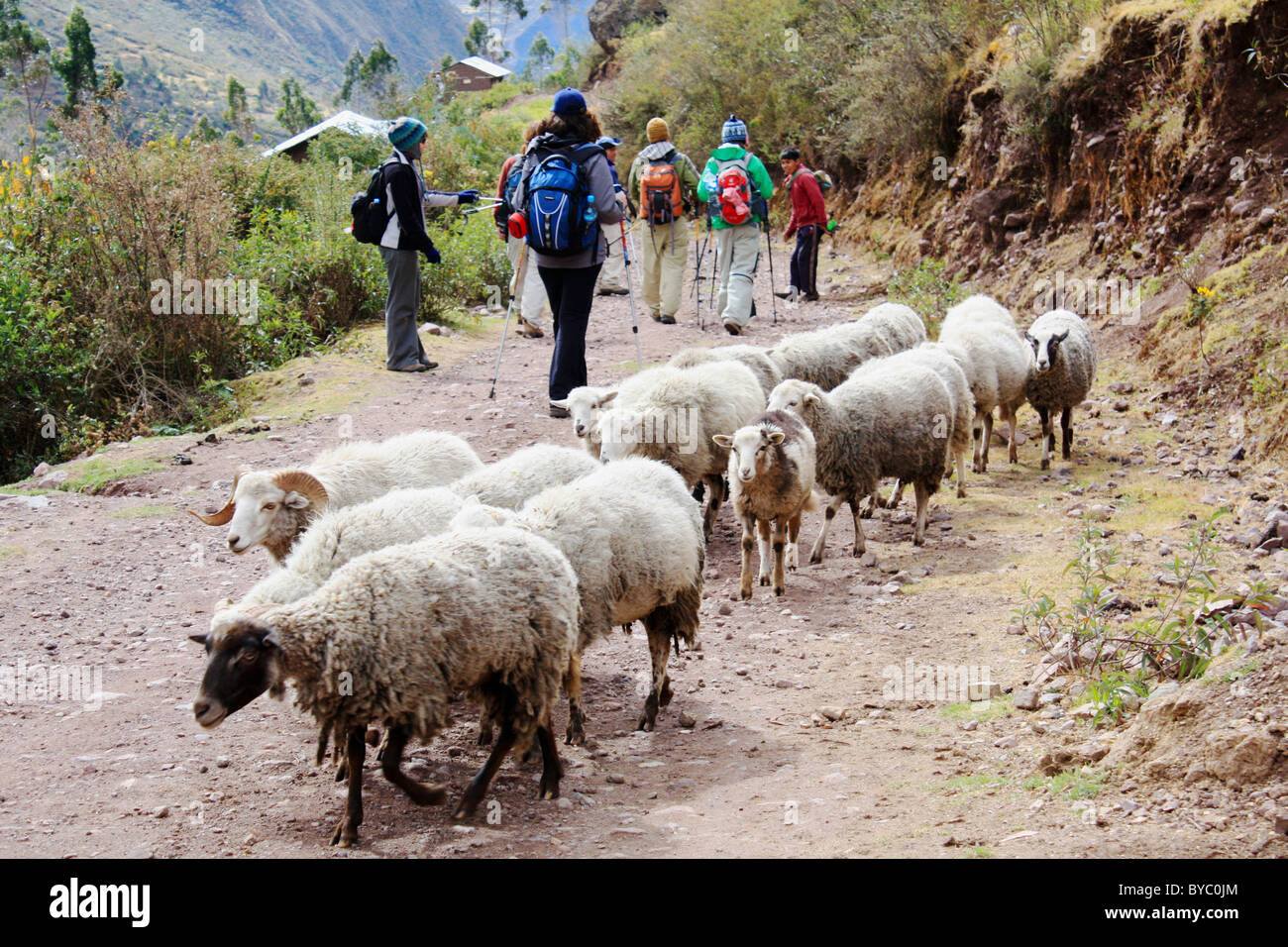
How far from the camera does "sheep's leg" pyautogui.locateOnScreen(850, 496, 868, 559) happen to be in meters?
8.03

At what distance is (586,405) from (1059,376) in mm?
4621

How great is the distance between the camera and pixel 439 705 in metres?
4.20

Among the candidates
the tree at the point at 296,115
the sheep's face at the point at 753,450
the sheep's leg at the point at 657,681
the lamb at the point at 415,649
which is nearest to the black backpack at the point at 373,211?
the sheep's face at the point at 753,450

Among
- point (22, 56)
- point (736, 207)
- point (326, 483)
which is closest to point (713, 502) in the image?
point (326, 483)

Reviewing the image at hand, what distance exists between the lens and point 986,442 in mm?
10148

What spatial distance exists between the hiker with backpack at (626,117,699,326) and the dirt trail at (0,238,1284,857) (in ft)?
17.3

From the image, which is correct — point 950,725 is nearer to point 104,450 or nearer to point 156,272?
point 104,450

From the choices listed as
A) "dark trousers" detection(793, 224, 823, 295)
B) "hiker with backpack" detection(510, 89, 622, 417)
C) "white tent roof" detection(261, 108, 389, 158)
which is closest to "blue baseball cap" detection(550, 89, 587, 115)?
"hiker with backpack" detection(510, 89, 622, 417)

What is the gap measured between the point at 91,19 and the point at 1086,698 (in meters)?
139

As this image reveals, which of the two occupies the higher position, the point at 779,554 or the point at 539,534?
the point at 539,534

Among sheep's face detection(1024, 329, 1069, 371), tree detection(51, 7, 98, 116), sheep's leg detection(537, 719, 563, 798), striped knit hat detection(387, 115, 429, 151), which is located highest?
tree detection(51, 7, 98, 116)

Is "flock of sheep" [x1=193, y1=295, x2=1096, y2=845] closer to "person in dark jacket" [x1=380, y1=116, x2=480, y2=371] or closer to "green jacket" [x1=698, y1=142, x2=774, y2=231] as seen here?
"person in dark jacket" [x1=380, y1=116, x2=480, y2=371]

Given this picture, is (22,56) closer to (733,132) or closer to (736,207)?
(733,132)

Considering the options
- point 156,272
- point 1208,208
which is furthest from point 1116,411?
point 156,272
